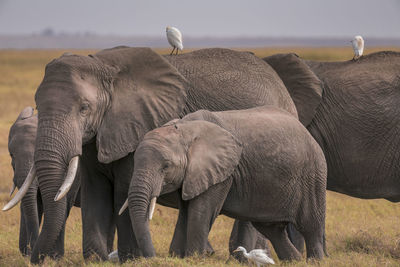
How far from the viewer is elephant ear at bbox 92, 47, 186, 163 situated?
8.27 meters

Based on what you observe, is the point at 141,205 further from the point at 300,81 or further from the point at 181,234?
the point at 300,81

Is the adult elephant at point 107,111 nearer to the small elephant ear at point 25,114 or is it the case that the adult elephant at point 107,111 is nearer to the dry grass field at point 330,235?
the dry grass field at point 330,235

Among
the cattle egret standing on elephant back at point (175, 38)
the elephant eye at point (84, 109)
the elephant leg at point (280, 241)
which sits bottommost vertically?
the elephant leg at point (280, 241)

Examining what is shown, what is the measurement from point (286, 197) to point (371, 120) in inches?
107

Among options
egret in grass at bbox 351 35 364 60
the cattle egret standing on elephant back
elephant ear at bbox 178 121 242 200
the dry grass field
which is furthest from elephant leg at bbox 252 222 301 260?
egret in grass at bbox 351 35 364 60

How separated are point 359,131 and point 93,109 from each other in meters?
3.99

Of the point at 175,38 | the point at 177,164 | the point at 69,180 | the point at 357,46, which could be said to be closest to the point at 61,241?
the point at 69,180

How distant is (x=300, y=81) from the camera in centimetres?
1061

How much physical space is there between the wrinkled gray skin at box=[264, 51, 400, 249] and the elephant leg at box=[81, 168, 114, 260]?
3000 millimetres

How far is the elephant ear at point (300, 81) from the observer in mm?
10609

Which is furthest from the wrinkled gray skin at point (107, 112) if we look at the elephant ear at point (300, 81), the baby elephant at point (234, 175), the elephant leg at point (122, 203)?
the elephant ear at point (300, 81)

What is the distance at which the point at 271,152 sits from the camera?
8.45 m

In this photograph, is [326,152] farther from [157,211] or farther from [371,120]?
[157,211]

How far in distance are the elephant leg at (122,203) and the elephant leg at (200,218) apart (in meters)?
0.78
